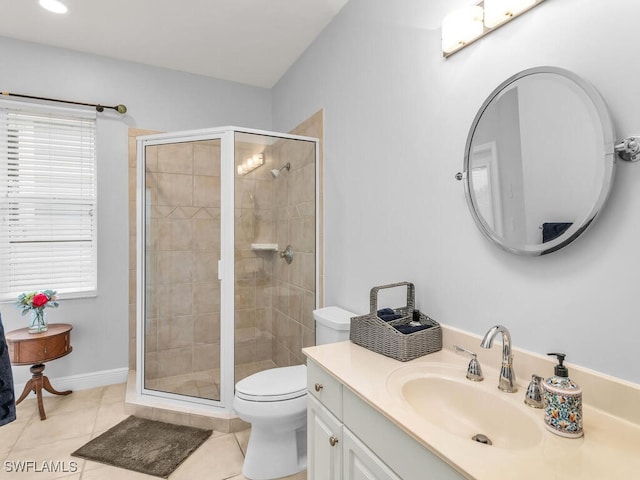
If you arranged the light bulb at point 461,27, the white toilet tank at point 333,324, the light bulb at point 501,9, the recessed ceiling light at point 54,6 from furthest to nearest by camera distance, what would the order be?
the recessed ceiling light at point 54,6, the white toilet tank at point 333,324, the light bulb at point 461,27, the light bulb at point 501,9

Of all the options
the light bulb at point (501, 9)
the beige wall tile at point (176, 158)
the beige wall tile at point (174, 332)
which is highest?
the light bulb at point (501, 9)

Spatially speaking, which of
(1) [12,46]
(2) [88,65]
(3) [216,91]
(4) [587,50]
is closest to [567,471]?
(4) [587,50]

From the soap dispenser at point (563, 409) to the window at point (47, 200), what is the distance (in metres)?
3.03

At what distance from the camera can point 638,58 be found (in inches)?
34.0

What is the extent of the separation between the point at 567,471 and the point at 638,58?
972 mm

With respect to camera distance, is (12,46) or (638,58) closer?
(638,58)

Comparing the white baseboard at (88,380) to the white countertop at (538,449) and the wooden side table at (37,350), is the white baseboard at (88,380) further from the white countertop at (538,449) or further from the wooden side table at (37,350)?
the white countertop at (538,449)

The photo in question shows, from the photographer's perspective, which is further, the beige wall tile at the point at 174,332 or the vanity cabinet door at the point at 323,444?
the beige wall tile at the point at 174,332

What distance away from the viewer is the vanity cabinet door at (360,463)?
3.11 ft

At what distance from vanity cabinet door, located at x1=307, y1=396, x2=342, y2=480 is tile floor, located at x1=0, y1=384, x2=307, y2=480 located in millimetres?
568

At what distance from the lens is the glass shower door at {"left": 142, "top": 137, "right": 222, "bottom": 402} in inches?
93.4

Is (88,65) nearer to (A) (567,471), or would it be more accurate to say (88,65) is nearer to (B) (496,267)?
(B) (496,267)

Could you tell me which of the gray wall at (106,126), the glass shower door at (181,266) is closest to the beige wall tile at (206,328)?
the glass shower door at (181,266)

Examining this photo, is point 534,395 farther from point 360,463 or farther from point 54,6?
point 54,6
